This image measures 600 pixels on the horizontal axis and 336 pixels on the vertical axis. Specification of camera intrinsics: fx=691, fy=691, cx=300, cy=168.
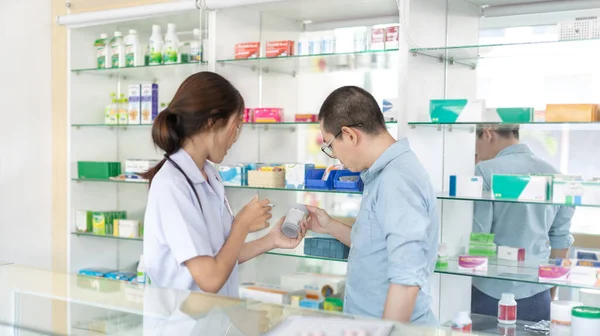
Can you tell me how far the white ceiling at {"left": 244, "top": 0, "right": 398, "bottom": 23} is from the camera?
3.87m

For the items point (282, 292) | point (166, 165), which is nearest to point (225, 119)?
point (166, 165)

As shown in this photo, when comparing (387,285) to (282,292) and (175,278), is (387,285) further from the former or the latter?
(282,292)

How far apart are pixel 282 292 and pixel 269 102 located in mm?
1176

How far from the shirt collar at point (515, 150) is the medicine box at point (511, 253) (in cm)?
49

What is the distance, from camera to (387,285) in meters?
2.46

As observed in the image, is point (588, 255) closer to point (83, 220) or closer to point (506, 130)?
point (506, 130)

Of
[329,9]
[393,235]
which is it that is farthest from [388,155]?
[329,9]

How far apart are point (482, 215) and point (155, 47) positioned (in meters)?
2.30

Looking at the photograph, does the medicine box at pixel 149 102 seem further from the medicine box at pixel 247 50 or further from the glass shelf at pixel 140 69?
the medicine box at pixel 247 50

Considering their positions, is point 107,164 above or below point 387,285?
above

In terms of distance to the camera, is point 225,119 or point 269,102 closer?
point 225,119

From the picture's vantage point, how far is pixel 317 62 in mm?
4086

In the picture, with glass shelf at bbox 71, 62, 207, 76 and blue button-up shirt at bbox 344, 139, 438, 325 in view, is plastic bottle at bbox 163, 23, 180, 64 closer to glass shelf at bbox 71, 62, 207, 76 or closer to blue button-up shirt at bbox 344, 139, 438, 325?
glass shelf at bbox 71, 62, 207, 76

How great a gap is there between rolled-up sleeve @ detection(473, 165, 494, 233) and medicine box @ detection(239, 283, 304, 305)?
1.14m
